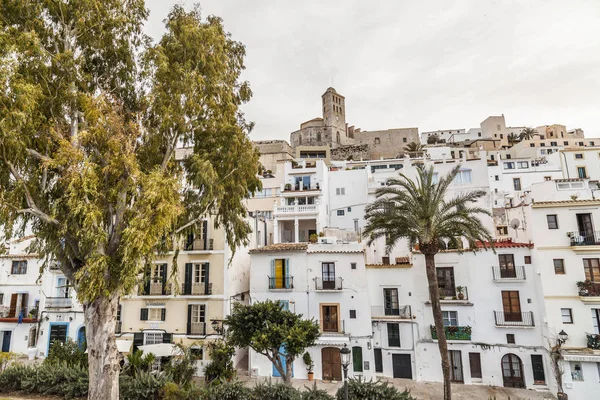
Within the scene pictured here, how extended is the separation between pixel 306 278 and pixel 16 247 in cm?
2417

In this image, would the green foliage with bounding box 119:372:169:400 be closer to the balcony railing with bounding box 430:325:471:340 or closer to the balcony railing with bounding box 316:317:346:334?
the balcony railing with bounding box 316:317:346:334

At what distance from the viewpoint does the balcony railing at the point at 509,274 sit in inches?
848

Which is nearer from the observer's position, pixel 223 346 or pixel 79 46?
pixel 79 46

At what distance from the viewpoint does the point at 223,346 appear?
19.5m

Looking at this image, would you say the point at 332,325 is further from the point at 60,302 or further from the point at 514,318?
the point at 60,302

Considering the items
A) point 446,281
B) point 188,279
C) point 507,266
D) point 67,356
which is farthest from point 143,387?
point 507,266

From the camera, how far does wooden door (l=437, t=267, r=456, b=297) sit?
22531 millimetres

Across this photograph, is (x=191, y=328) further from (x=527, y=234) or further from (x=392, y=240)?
(x=527, y=234)

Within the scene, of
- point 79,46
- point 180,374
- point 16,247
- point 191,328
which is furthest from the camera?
point 16,247

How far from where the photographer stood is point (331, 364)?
2200cm

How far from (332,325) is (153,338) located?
11.7m

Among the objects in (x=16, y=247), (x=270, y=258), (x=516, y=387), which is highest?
(x=16, y=247)

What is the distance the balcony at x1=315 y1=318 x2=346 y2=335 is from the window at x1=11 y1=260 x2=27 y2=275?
23457 mm

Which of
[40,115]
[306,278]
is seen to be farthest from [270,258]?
[40,115]
